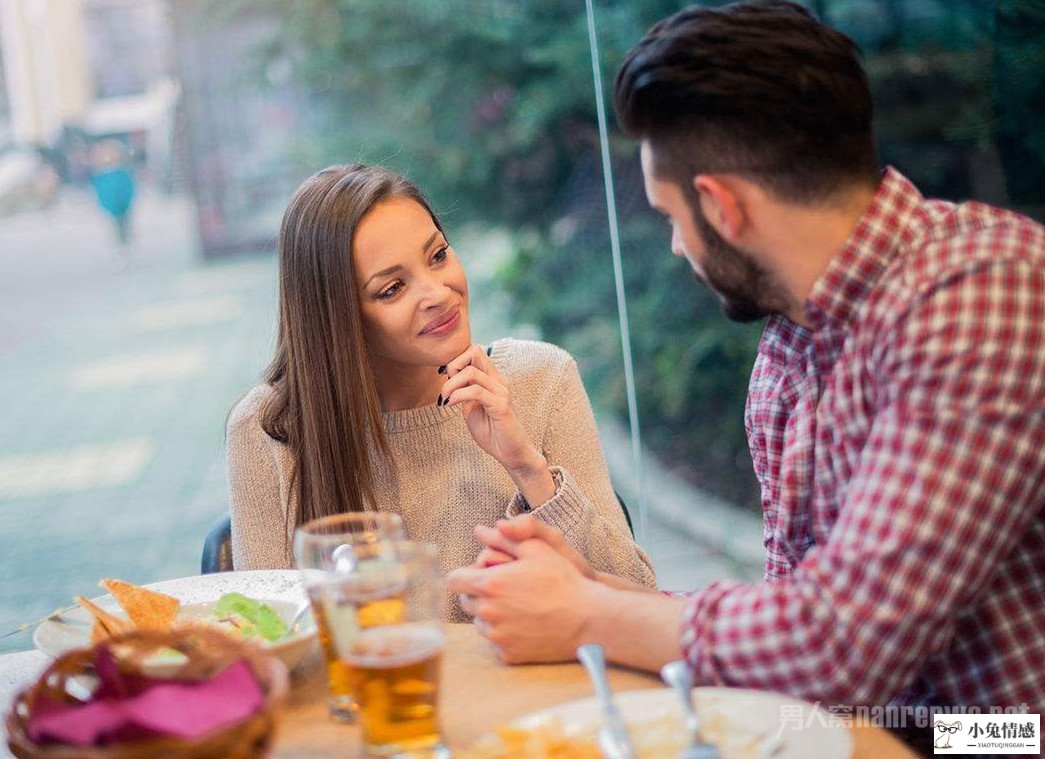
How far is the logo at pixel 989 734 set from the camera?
1.31m

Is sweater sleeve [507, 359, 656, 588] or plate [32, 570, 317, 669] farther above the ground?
plate [32, 570, 317, 669]

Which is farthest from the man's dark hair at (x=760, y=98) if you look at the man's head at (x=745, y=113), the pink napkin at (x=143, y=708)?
Result: the pink napkin at (x=143, y=708)

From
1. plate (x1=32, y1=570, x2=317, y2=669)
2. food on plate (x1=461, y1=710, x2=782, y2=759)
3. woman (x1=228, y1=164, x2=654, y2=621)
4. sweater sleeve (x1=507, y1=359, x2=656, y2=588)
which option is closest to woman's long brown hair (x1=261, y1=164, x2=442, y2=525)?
woman (x1=228, y1=164, x2=654, y2=621)

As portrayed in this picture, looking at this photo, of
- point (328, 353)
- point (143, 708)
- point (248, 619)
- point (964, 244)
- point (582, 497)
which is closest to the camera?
point (143, 708)

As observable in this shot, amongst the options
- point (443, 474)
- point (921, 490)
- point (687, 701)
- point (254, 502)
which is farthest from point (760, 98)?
point (254, 502)

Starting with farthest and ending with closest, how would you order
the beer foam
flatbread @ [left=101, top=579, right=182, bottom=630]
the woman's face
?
the woman's face → flatbread @ [left=101, top=579, right=182, bottom=630] → the beer foam

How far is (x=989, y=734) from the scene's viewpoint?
4.35ft

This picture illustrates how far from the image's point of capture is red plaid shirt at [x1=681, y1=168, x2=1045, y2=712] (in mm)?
1183

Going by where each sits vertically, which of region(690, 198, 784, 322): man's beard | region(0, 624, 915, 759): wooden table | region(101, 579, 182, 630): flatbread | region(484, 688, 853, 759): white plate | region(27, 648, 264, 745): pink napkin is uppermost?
region(690, 198, 784, 322): man's beard

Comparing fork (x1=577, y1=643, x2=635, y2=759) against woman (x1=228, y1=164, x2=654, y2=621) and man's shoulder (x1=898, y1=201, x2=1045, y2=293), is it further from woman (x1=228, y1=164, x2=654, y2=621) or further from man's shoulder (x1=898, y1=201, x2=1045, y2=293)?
woman (x1=228, y1=164, x2=654, y2=621)

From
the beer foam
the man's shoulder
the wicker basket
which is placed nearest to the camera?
the wicker basket

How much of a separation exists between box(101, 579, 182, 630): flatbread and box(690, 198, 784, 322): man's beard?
0.76 metres

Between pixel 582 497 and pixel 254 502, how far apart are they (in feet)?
1.90

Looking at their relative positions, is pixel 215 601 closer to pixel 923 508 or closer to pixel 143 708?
pixel 143 708
